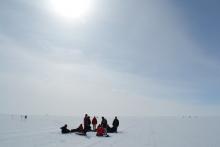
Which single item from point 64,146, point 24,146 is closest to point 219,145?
point 64,146

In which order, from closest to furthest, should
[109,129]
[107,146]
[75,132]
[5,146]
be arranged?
[5,146], [107,146], [75,132], [109,129]

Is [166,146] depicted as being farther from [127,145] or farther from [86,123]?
[86,123]

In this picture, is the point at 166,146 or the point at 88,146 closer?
the point at 88,146

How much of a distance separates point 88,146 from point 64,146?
1.37m

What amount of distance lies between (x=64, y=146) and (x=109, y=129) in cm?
1237

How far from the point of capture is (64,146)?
50.0ft

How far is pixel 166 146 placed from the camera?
53.6 feet

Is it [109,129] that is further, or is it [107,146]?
[109,129]

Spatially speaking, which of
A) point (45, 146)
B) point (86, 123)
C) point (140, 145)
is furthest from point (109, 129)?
point (45, 146)

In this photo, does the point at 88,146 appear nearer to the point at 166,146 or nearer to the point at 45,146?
the point at 45,146

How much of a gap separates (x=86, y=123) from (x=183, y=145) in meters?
12.4

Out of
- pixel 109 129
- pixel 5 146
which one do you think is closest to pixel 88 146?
pixel 5 146

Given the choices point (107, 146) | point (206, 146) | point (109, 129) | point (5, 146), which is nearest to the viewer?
point (5, 146)

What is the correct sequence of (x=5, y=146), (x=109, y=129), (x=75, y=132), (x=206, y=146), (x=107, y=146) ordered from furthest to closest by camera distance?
(x=109, y=129) → (x=75, y=132) → (x=206, y=146) → (x=107, y=146) → (x=5, y=146)
